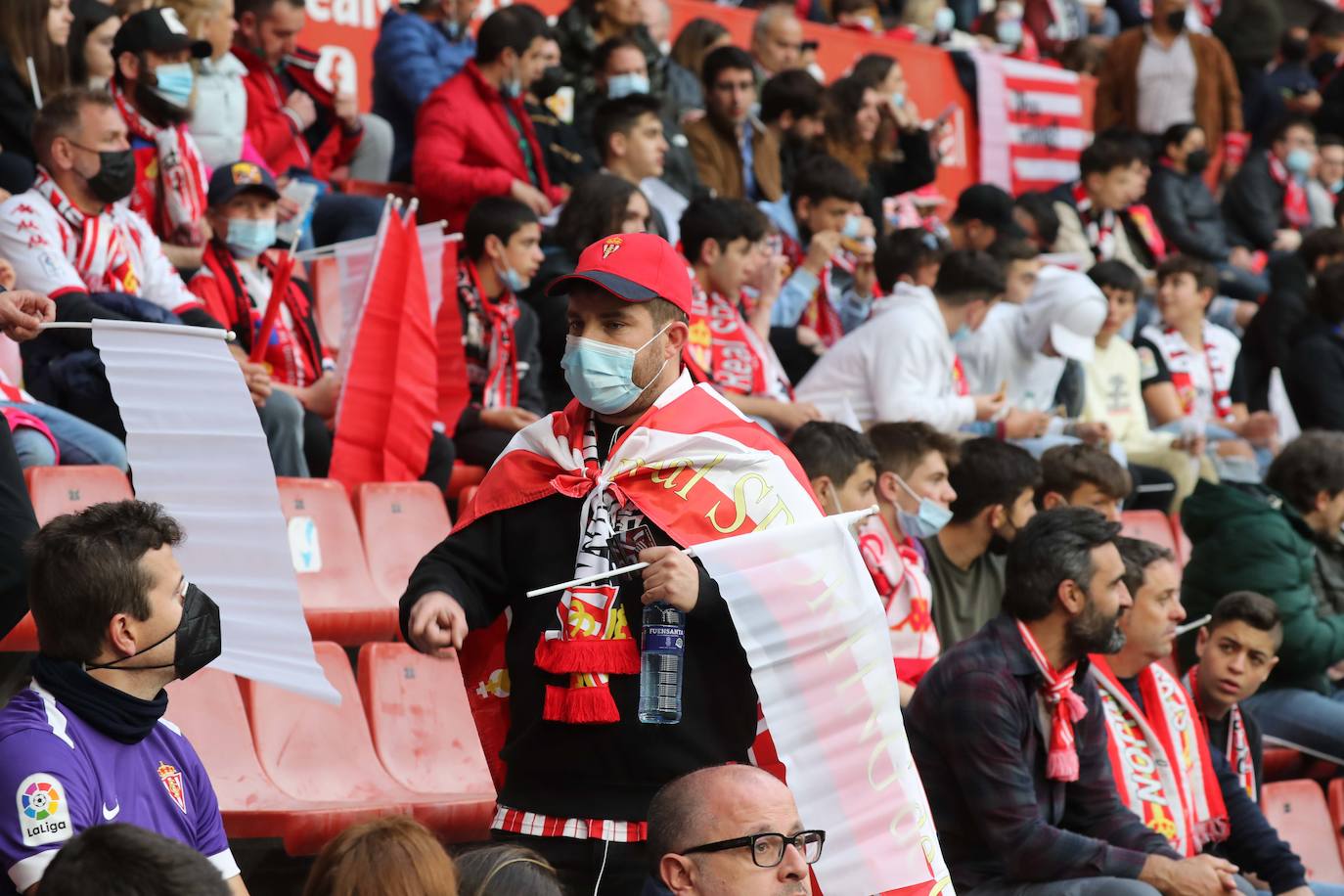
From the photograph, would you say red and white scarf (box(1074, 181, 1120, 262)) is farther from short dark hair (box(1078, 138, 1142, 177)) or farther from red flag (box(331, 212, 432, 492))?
red flag (box(331, 212, 432, 492))

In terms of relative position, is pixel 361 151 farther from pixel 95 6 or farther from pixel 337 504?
pixel 337 504

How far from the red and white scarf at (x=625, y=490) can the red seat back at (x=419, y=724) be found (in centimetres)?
160

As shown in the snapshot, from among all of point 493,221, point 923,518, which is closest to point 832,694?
point 923,518

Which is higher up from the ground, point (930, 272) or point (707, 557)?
point (707, 557)

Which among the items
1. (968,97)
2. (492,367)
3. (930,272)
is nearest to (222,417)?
(492,367)

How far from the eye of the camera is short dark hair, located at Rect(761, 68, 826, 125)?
9422mm

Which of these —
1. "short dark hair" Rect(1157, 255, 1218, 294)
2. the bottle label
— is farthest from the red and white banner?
the bottle label

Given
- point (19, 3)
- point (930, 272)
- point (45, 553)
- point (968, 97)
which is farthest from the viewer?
point (968, 97)

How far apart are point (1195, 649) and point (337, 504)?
274 cm

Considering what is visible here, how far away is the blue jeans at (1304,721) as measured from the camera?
6156 mm

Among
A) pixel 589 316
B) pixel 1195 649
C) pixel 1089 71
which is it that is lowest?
pixel 1089 71

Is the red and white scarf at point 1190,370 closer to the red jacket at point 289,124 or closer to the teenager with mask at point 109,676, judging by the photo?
the red jacket at point 289,124

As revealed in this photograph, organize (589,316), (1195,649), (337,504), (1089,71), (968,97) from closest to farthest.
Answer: (589,316) < (337,504) < (1195,649) < (968,97) < (1089,71)

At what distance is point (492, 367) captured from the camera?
659cm
